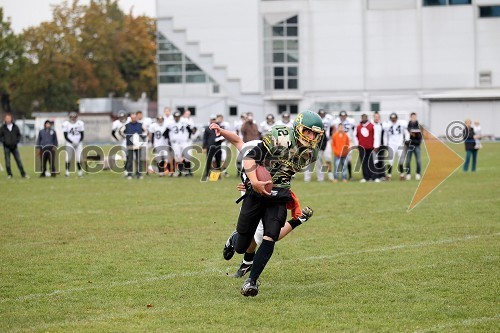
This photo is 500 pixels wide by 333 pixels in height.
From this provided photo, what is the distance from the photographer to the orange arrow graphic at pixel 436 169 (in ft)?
56.0

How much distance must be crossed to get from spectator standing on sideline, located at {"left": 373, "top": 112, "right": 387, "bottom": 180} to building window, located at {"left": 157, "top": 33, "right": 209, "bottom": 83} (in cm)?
3721

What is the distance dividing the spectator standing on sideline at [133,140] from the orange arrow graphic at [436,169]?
7537mm

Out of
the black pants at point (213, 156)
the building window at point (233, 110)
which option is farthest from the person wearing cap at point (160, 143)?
the building window at point (233, 110)

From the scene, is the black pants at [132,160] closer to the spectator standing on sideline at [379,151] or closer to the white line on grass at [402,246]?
the spectator standing on sideline at [379,151]

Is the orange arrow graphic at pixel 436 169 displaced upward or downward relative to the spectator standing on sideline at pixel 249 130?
downward

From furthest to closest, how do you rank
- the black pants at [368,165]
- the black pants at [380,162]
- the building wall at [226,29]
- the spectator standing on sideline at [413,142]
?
the building wall at [226,29] → the spectator standing on sideline at [413,142] → the black pants at [380,162] → the black pants at [368,165]

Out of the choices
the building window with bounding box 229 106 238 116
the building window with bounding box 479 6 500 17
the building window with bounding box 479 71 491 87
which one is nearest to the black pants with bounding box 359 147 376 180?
the building window with bounding box 479 71 491 87

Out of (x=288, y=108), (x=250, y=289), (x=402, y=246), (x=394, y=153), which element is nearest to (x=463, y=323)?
(x=250, y=289)

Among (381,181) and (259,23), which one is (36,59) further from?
(381,181)

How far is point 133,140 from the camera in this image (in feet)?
72.0

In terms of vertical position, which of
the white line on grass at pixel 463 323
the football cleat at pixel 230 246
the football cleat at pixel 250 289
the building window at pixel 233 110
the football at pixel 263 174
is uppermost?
the building window at pixel 233 110

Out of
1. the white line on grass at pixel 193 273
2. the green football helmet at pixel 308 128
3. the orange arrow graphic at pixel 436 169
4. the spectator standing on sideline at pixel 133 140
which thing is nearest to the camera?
the green football helmet at pixel 308 128

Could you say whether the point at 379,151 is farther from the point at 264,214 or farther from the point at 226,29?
the point at 226,29

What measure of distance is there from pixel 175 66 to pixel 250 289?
52.9 metres
